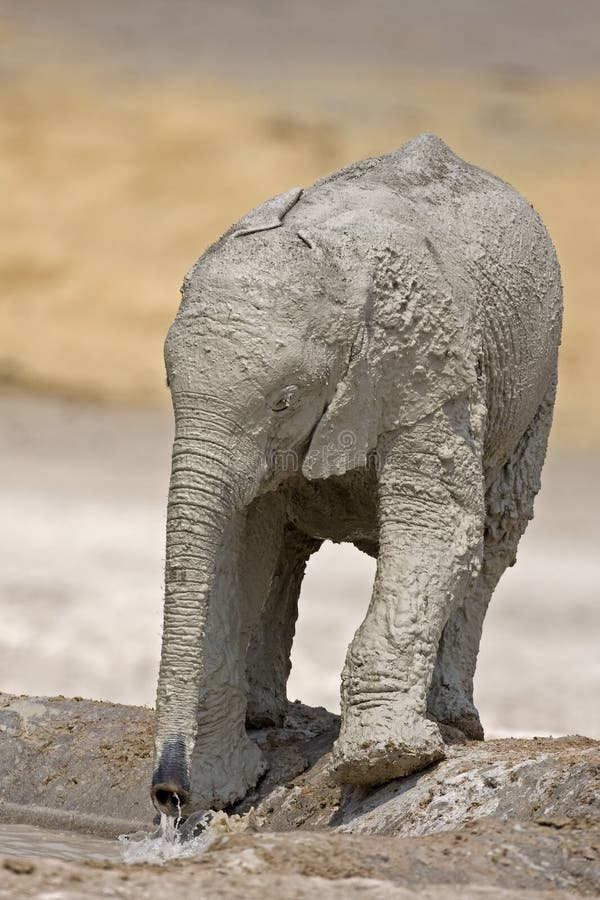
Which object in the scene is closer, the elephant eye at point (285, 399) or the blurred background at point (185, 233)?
the elephant eye at point (285, 399)

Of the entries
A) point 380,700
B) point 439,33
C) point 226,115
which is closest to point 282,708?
point 380,700

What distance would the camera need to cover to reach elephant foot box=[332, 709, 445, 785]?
5672 mm

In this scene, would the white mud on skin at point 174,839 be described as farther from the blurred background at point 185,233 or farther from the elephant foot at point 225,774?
the blurred background at point 185,233

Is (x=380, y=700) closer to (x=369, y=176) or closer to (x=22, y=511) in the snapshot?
(x=369, y=176)

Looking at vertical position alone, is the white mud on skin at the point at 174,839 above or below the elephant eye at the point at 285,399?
below

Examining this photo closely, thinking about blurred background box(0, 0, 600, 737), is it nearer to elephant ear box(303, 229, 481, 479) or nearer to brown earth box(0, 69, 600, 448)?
brown earth box(0, 69, 600, 448)

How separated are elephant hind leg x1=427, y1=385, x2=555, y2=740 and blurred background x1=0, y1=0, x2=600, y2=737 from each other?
11.3 feet

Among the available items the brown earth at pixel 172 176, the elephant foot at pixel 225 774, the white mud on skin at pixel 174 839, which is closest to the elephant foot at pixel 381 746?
the white mud on skin at pixel 174 839

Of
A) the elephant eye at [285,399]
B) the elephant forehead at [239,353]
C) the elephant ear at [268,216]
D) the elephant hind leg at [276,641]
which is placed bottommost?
the elephant hind leg at [276,641]

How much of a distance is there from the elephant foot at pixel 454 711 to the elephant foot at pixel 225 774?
2.07 ft

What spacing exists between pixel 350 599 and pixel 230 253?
27.3 ft

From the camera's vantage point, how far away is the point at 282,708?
689 cm

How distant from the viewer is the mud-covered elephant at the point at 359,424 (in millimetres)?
5461

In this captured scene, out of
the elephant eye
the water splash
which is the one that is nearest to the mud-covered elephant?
the elephant eye
